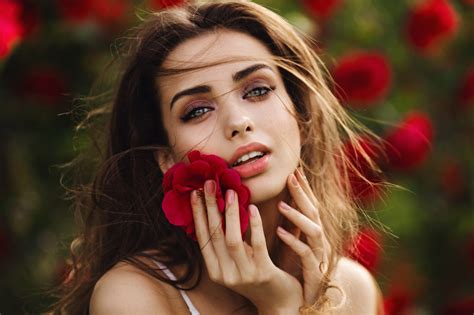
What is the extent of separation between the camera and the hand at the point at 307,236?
261 centimetres

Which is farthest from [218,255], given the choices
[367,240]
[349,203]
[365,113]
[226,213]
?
[365,113]

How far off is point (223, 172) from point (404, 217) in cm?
209

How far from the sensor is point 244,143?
2449 mm

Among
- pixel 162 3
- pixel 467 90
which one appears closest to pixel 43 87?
pixel 162 3

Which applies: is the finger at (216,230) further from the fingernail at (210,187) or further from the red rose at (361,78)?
the red rose at (361,78)

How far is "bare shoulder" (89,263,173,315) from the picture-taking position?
8.41ft

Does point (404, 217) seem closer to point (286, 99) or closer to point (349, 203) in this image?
point (349, 203)

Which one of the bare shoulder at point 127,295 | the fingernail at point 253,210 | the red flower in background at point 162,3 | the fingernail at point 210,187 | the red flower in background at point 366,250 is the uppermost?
the red flower in background at point 162,3

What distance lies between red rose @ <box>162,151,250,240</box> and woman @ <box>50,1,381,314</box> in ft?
0.09

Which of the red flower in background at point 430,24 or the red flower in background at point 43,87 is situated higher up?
the red flower in background at point 430,24

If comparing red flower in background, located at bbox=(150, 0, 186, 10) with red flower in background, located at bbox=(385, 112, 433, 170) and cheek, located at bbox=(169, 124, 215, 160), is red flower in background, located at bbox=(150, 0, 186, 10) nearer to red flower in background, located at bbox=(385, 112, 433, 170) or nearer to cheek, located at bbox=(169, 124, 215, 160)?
cheek, located at bbox=(169, 124, 215, 160)

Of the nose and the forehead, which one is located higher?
the forehead

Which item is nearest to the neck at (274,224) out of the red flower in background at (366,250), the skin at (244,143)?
the skin at (244,143)

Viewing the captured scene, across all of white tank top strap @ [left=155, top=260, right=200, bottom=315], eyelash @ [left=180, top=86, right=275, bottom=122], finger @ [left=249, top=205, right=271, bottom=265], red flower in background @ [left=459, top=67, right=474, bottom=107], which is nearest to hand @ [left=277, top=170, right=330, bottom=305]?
finger @ [left=249, top=205, right=271, bottom=265]
